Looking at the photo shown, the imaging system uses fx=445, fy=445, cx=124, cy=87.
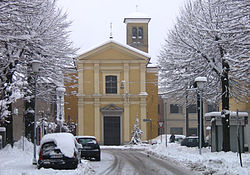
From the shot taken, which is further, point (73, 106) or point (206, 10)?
point (73, 106)

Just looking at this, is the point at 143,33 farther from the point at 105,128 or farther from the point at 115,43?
the point at 105,128

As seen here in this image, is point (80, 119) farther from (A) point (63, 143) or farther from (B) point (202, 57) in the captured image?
(A) point (63, 143)

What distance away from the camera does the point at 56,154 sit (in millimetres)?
16609

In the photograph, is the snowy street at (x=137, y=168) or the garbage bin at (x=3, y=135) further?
the garbage bin at (x=3, y=135)

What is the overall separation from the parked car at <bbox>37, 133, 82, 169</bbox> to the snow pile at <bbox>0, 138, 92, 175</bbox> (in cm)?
44

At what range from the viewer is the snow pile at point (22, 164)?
1516 cm

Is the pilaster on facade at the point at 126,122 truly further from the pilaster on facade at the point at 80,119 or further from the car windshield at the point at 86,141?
the car windshield at the point at 86,141

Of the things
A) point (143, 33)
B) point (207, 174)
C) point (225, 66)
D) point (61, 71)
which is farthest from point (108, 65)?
point (207, 174)

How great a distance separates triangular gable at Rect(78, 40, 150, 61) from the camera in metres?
56.1

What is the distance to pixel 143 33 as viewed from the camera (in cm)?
7231

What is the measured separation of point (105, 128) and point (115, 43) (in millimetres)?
10843

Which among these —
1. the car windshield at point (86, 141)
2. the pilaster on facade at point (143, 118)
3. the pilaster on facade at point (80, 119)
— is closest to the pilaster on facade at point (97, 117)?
the pilaster on facade at point (80, 119)

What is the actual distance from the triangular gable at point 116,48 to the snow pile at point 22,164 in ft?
102

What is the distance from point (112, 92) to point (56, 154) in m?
40.4
